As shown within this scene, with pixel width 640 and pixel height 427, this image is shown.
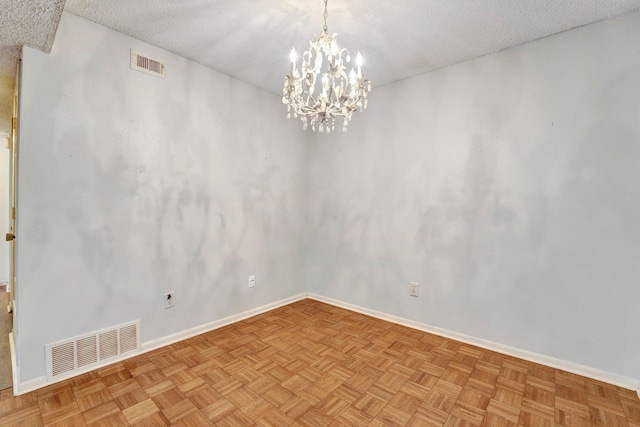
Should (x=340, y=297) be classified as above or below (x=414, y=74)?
below

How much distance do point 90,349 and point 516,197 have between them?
10.8 ft

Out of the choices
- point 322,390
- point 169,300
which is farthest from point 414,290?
point 169,300

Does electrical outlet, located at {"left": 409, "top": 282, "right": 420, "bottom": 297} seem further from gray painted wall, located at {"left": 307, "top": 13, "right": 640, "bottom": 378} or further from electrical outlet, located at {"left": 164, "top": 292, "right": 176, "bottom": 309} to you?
electrical outlet, located at {"left": 164, "top": 292, "right": 176, "bottom": 309}

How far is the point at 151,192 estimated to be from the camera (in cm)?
226

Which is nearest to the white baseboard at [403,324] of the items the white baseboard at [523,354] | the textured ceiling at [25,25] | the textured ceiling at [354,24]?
the white baseboard at [523,354]

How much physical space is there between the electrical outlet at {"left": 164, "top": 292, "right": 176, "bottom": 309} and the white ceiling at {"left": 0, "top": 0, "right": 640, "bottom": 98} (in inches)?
72.0

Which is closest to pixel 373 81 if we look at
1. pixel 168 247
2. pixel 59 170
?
pixel 168 247

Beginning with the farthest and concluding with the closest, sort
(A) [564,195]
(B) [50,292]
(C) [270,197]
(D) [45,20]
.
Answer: (C) [270,197], (A) [564,195], (B) [50,292], (D) [45,20]

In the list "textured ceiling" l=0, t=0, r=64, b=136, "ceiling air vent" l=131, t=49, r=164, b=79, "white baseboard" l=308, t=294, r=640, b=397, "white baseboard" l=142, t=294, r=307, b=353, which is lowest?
"white baseboard" l=142, t=294, r=307, b=353

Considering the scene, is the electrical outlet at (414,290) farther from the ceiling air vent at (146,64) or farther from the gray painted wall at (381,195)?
the ceiling air vent at (146,64)

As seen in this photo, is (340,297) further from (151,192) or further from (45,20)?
(45,20)

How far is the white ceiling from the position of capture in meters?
1.72

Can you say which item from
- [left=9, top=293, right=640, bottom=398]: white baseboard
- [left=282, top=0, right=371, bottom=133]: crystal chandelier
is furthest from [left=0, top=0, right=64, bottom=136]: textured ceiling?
[left=9, top=293, right=640, bottom=398]: white baseboard

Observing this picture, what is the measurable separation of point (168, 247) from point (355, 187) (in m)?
1.91
